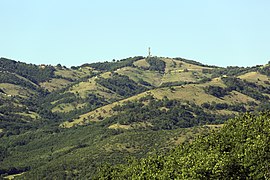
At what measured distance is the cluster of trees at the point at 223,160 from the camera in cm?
10906

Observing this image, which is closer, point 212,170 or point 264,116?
point 212,170

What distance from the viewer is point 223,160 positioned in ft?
359

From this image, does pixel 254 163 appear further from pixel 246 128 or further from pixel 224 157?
pixel 246 128

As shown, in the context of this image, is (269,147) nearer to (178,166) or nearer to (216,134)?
(178,166)

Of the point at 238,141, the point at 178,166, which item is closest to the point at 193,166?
the point at 178,166

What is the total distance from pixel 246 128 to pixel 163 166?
22294mm

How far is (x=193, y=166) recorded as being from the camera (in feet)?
361

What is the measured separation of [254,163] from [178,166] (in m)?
18.0

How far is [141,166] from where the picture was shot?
134375 millimetres

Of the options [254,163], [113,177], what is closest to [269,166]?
[254,163]

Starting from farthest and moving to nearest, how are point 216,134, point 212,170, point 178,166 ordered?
point 216,134, point 178,166, point 212,170

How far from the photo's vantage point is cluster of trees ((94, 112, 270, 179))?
10906 centimetres

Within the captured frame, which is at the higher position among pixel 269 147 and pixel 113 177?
pixel 269 147

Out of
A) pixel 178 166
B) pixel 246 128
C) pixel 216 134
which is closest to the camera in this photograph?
pixel 178 166
